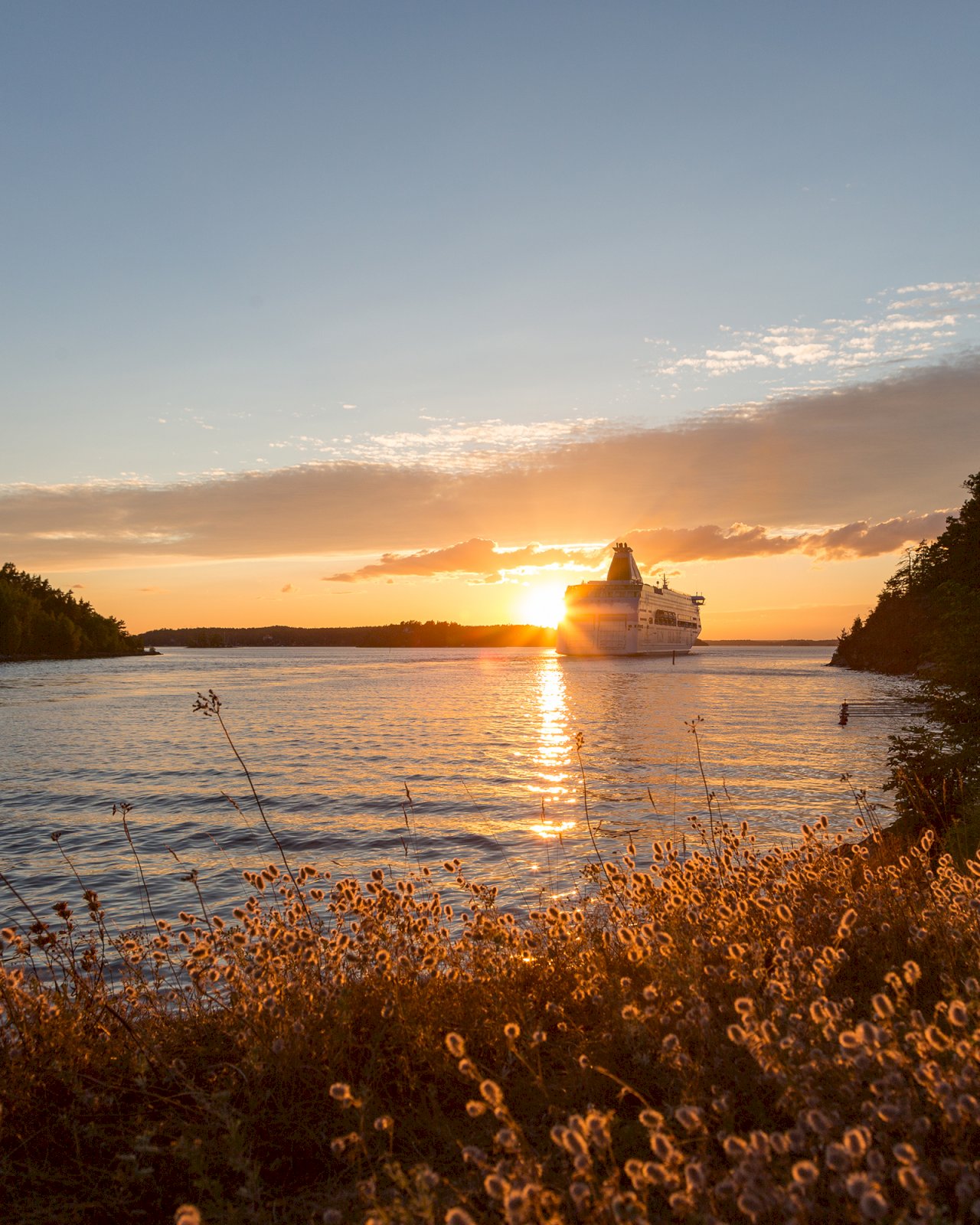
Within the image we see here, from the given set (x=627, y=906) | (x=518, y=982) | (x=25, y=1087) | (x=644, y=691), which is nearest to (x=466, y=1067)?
(x=518, y=982)

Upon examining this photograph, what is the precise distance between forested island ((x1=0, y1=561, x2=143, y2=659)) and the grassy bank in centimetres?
13817

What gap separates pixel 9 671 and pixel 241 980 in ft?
389

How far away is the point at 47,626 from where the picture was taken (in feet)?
472

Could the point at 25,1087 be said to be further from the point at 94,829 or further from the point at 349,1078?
the point at 94,829

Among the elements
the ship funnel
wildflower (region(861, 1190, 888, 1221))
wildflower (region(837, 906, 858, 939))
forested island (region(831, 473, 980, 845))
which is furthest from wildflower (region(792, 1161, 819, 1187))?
the ship funnel

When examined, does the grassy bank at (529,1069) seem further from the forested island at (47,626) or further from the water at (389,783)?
the forested island at (47,626)

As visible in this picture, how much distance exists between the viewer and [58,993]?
5.16 meters

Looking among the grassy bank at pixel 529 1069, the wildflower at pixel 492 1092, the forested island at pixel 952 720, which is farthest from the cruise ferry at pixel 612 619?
the wildflower at pixel 492 1092

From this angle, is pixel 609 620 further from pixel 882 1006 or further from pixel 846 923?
pixel 882 1006

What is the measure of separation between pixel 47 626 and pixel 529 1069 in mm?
159671

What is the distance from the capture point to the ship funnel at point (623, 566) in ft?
466

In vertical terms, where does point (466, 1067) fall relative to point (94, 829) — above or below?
above

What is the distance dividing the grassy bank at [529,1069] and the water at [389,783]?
303cm

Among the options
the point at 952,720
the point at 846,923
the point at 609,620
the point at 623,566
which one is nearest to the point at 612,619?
the point at 609,620
